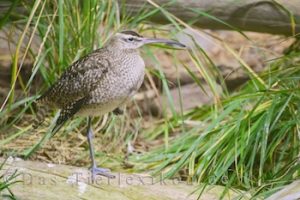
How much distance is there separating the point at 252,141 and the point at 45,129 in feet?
4.27

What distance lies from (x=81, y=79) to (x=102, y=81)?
125mm

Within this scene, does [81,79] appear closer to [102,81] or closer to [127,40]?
[102,81]

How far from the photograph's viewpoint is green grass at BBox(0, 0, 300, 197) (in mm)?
4270

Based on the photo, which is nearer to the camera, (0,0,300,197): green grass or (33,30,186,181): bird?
(33,30,186,181): bird

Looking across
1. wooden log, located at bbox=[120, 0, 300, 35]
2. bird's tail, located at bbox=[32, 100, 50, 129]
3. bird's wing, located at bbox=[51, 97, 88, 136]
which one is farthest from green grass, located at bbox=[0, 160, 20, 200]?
wooden log, located at bbox=[120, 0, 300, 35]

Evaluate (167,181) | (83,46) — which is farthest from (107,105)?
(83,46)

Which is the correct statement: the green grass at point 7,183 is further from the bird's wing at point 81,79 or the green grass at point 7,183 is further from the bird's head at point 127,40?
the bird's head at point 127,40

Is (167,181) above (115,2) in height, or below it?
below

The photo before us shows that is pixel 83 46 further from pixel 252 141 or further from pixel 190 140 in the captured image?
pixel 252 141

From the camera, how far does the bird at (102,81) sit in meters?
4.12

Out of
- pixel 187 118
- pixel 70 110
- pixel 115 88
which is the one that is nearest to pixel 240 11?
pixel 187 118

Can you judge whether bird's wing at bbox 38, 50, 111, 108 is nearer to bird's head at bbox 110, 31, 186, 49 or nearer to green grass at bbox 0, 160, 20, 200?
bird's head at bbox 110, 31, 186, 49

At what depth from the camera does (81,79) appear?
13.7 feet

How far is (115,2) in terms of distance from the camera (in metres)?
4.77
